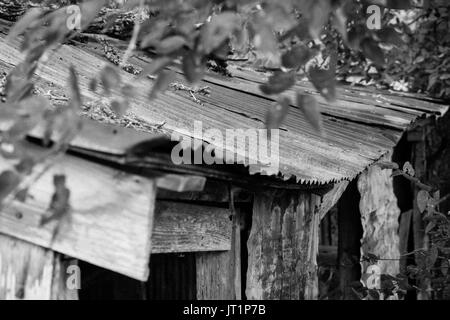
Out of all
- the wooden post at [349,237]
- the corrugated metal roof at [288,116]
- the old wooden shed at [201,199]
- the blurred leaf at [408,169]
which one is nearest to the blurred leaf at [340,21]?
the old wooden shed at [201,199]

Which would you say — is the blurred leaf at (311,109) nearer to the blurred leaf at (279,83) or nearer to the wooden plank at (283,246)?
the blurred leaf at (279,83)

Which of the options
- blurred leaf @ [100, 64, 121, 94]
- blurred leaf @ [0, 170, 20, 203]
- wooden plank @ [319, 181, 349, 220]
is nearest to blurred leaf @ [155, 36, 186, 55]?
blurred leaf @ [100, 64, 121, 94]

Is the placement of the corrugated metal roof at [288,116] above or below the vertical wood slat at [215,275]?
above

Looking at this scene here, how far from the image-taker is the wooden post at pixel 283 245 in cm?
370

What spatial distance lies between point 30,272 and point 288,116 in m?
2.48

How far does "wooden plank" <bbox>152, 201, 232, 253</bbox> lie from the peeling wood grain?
2.90m

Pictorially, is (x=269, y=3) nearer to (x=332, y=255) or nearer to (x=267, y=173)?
(x=267, y=173)

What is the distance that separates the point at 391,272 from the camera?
258 inches

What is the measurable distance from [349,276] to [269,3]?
4.95 meters

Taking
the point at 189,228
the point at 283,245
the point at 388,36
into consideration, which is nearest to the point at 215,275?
the point at 189,228

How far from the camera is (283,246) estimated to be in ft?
12.9

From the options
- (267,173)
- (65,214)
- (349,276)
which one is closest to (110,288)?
(349,276)

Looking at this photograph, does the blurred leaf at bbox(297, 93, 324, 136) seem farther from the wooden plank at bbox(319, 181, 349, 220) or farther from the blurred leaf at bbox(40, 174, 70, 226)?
the wooden plank at bbox(319, 181, 349, 220)
